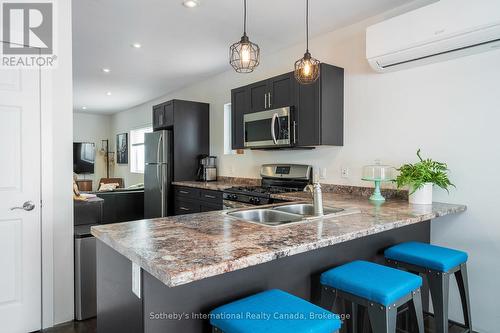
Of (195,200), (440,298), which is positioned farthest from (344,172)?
(195,200)

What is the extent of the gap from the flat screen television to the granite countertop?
782cm

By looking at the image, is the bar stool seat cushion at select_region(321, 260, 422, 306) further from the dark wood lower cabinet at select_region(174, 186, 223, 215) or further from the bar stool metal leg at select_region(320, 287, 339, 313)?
the dark wood lower cabinet at select_region(174, 186, 223, 215)

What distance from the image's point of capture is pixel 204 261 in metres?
1.03

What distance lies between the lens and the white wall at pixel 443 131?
222cm

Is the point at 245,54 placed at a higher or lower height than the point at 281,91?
lower

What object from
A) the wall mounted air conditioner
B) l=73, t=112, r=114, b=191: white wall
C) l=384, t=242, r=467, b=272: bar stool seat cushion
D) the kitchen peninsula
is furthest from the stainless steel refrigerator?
l=73, t=112, r=114, b=191: white wall

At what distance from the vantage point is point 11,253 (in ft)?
7.23

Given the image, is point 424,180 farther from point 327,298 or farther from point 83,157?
point 83,157

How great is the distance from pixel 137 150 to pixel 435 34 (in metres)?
7.28

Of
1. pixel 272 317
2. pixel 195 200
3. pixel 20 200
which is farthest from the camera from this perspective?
pixel 195 200

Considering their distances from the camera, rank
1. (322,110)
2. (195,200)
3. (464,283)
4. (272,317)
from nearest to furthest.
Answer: (272,317), (464,283), (322,110), (195,200)

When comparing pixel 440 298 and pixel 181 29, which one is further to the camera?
pixel 181 29

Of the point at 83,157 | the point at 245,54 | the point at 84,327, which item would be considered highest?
the point at 245,54

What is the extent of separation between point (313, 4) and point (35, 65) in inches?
88.0
